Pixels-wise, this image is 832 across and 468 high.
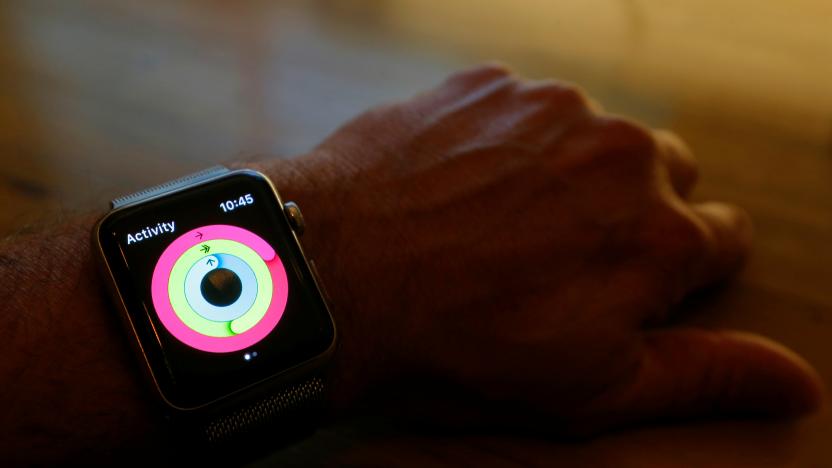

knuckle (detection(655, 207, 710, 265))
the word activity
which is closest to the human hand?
knuckle (detection(655, 207, 710, 265))

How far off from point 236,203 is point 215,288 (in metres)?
0.07

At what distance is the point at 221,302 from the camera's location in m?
0.61

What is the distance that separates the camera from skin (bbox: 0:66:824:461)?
0.61m

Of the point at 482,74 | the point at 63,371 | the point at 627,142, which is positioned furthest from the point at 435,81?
the point at 63,371

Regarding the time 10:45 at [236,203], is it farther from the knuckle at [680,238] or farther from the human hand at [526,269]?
the knuckle at [680,238]

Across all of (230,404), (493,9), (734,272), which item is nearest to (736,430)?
(734,272)

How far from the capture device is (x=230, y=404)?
0.58m

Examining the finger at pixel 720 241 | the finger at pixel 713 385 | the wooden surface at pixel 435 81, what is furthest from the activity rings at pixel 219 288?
the finger at pixel 720 241

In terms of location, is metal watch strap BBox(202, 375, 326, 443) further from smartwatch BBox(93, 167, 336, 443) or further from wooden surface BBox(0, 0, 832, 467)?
wooden surface BBox(0, 0, 832, 467)

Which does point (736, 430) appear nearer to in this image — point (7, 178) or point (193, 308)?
point (193, 308)

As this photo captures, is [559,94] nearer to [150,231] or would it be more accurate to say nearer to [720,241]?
[720,241]

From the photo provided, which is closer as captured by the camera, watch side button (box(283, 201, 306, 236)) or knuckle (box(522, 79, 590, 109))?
watch side button (box(283, 201, 306, 236))

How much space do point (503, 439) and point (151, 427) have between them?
31 centimetres

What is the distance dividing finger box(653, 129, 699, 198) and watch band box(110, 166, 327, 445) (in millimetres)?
506
